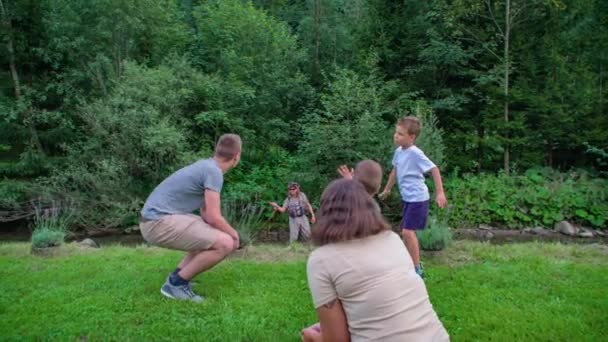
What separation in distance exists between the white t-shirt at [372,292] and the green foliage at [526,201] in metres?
8.55

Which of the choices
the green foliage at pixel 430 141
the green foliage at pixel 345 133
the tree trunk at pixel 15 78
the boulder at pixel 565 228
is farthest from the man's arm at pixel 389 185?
the tree trunk at pixel 15 78

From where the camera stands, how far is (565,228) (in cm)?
1004

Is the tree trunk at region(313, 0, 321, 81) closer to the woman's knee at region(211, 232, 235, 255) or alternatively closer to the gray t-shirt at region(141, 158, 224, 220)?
the gray t-shirt at region(141, 158, 224, 220)

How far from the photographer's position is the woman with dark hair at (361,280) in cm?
190

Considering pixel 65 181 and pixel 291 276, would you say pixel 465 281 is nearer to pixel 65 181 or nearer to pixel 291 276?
pixel 291 276

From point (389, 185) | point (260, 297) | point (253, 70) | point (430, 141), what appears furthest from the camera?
point (253, 70)

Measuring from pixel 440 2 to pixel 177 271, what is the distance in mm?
10272

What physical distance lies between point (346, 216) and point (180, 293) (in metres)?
2.39

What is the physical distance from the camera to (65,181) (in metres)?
11.4

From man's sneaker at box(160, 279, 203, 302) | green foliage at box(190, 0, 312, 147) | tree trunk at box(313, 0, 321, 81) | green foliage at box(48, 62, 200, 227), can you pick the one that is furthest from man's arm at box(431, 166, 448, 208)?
tree trunk at box(313, 0, 321, 81)

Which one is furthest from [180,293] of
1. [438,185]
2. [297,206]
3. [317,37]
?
[317,37]

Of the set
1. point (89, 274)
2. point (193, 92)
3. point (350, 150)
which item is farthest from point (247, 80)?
point (89, 274)

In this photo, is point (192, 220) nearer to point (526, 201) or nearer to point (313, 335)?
point (313, 335)

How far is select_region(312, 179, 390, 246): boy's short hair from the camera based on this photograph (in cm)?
200
